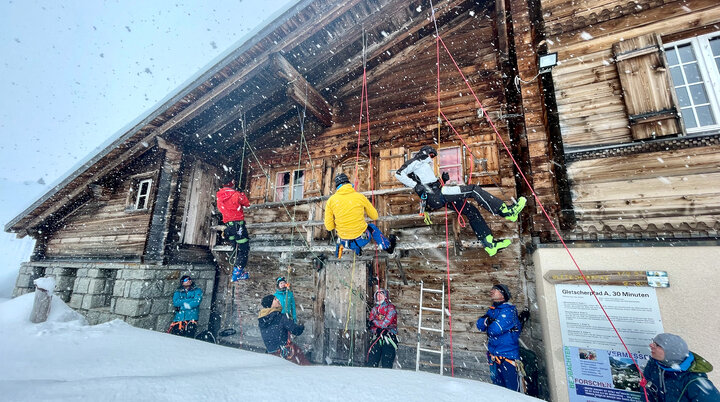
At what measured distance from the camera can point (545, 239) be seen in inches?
188

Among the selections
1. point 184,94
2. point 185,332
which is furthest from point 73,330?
point 184,94

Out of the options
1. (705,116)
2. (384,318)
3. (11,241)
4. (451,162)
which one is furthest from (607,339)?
(11,241)

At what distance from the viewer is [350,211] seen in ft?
18.6

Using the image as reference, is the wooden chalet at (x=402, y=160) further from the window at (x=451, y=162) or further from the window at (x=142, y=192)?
the window at (x=142, y=192)

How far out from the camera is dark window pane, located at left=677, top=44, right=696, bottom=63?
461 centimetres

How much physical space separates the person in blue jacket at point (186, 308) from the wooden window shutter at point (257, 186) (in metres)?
3.05

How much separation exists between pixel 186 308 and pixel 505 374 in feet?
26.4

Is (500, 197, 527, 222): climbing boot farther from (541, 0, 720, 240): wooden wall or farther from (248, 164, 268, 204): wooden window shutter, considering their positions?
(248, 164, 268, 204): wooden window shutter

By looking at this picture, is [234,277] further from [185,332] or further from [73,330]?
[73,330]

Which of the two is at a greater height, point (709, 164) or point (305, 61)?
point (305, 61)

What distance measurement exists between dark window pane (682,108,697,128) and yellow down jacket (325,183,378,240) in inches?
212

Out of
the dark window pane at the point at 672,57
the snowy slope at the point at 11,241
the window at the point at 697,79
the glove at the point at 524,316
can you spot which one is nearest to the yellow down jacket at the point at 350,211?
the glove at the point at 524,316

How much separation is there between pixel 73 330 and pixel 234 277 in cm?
483

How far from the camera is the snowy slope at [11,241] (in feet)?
66.8
